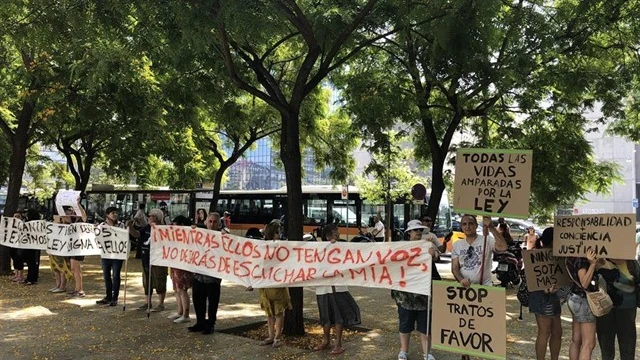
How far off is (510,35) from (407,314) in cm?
534

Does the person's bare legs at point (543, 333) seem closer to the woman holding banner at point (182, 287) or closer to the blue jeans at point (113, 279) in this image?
the woman holding banner at point (182, 287)

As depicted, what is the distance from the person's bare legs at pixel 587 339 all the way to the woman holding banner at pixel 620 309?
39cm

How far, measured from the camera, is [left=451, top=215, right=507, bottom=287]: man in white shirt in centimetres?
582

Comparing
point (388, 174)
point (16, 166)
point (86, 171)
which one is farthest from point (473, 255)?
point (86, 171)

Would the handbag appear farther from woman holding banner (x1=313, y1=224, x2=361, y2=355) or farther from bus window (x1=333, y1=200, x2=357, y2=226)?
bus window (x1=333, y1=200, x2=357, y2=226)

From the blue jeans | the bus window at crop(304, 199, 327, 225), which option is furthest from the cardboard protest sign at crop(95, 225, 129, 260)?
the bus window at crop(304, 199, 327, 225)

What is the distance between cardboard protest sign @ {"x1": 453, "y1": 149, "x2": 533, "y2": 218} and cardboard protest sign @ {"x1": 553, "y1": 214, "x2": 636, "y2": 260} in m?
0.62

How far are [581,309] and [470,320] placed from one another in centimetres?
116

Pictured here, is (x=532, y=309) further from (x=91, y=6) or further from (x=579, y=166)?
(x=579, y=166)

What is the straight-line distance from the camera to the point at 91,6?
7820 millimetres

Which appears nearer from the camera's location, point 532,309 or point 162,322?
point 532,309

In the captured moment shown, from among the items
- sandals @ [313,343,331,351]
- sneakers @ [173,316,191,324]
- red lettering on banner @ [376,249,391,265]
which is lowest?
sneakers @ [173,316,191,324]

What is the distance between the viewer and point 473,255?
5.90m

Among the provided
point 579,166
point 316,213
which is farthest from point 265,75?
point 316,213
